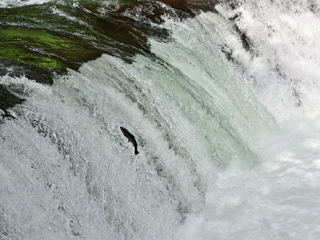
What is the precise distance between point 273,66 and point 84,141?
3.98 m

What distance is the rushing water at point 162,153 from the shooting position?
386 cm

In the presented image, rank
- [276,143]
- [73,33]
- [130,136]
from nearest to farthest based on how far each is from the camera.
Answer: [130,136] < [73,33] < [276,143]

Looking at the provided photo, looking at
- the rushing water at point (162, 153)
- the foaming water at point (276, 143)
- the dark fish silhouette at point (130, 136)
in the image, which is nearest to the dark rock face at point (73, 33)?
the rushing water at point (162, 153)

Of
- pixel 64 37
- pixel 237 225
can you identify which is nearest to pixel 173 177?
pixel 237 225

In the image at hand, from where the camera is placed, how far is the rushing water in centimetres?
386

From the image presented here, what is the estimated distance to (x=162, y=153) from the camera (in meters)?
4.73

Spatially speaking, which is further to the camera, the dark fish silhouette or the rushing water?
the dark fish silhouette

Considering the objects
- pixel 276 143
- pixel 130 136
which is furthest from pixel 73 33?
pixel 276 143

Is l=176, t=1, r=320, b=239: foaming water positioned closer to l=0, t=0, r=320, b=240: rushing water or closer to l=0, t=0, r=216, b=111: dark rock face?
l=0, t=0, r=320, b=240: rushing water

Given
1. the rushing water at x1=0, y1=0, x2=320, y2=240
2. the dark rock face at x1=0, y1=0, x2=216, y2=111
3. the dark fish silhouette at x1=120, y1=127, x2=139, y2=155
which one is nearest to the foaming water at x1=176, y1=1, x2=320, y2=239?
the rushing water at x1=0, y1=0, x2=320, y2=240

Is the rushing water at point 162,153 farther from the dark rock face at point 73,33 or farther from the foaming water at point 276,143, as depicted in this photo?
the dark rock face at point 73,33

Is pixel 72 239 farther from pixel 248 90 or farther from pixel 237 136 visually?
pixel 248 90

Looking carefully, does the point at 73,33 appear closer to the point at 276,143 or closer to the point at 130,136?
the point at 130,136

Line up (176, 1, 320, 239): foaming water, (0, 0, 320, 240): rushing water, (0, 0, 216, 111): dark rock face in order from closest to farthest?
(0, 0, 320, 240): rushing water, (176, 1, 320, 239): foaming water, (0, 0, 216, 111): dark rock face
